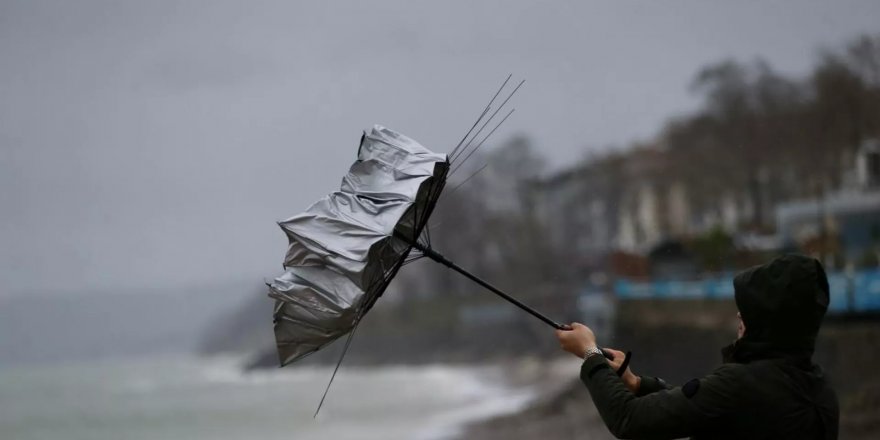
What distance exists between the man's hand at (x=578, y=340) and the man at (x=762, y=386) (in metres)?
0.28

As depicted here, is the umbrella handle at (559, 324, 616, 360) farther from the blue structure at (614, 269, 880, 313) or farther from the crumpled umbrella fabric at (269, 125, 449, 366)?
the blue structure at (614, 269, 880, 313)

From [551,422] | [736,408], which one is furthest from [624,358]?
[551,422]

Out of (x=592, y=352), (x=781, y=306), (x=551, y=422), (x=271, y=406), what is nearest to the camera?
(x=781, y=306)

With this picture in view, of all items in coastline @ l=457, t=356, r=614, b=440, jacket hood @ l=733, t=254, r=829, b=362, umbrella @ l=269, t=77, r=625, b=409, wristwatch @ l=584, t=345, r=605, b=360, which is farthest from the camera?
coastline @ l=457, t=356, r=614, b=440

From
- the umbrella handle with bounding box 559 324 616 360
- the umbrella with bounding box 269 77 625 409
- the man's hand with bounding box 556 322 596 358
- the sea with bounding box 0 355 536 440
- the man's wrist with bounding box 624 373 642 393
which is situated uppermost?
the sea with bounding box 0 355 536 440

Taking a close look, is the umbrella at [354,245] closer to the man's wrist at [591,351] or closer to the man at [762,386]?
the man's wrist at [591,351]

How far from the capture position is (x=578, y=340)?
3.15 meters

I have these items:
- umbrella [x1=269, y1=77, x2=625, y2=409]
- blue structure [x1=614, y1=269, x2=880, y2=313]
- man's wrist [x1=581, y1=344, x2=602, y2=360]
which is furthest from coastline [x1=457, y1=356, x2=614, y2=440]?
man's wrist [x1=581, y1=344, x2=602, y2=360]

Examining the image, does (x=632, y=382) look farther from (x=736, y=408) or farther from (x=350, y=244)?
(x=350, y=244)

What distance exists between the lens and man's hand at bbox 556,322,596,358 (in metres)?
3.13

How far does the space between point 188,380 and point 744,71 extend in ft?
207

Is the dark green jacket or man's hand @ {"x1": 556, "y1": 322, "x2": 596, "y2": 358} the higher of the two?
man's hand @ {"x1": 556, "y1": 322, "x2": 596, "y2": 358}

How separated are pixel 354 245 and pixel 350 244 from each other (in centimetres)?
2

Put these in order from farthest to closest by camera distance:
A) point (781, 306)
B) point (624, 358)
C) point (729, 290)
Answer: point (729, 290), point (624, 358), point (781, 306)
